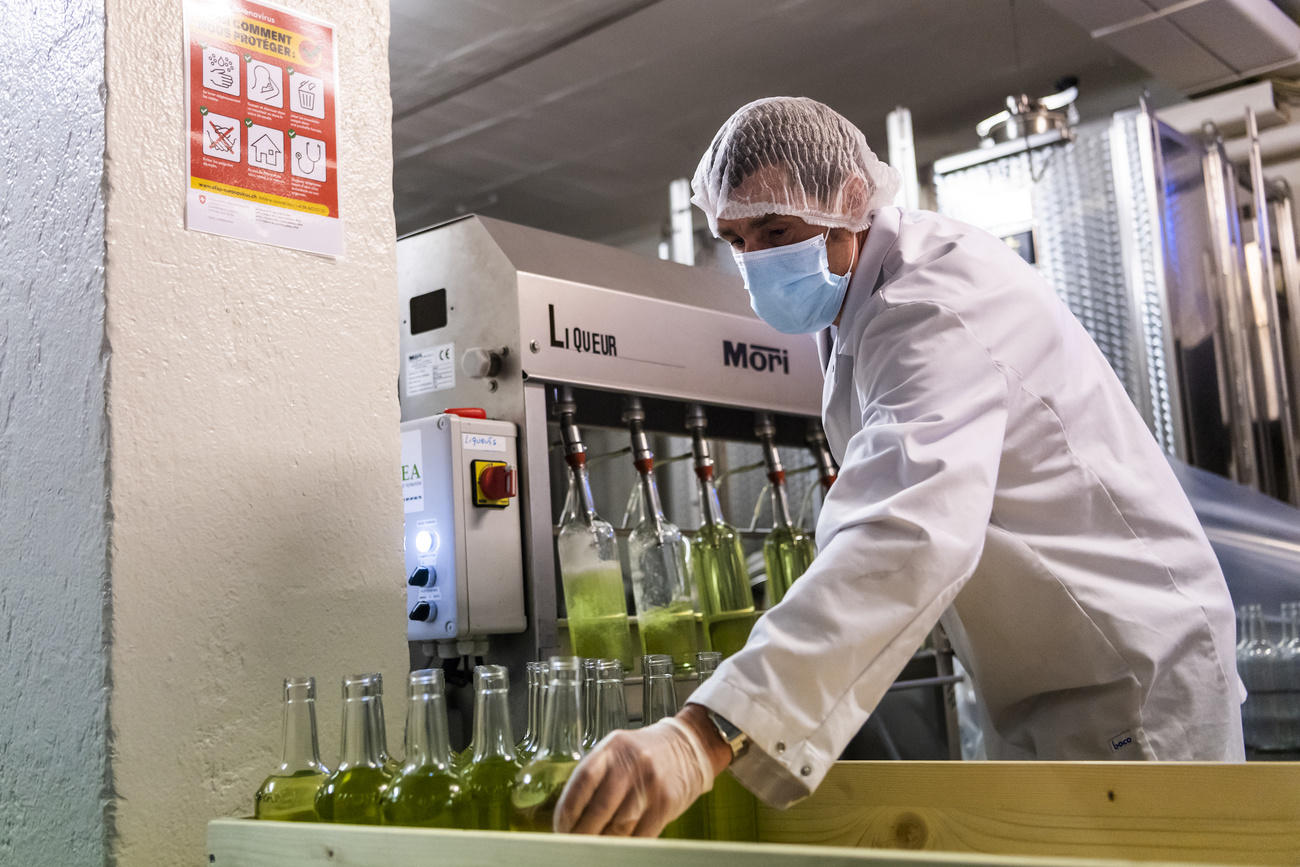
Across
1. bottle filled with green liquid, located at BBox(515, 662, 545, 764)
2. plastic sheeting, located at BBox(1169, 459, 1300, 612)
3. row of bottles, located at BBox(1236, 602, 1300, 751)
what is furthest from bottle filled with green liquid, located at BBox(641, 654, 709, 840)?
row of bottles, located at BBox(1236, 602, 1300, 751)

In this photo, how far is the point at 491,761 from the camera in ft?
3.59

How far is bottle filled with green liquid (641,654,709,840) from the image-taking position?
118 centimetres

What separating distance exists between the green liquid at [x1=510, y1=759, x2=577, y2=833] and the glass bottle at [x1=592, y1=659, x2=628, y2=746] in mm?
90

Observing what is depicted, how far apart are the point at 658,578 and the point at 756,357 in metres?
0.52

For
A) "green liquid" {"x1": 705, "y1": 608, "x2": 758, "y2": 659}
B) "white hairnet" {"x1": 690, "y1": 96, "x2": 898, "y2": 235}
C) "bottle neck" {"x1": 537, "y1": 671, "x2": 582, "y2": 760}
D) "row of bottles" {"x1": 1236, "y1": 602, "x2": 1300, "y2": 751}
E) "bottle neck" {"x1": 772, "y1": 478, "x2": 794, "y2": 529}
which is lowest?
"row of bottles" {"x1": 1236, "y1": 602, "x2": 1300, "y2": 751}

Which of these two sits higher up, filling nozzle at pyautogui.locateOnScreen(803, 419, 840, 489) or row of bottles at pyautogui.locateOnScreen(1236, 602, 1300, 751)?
filling nozzle at pyautogui.locateOnScreen(803, 419, 840, 489)

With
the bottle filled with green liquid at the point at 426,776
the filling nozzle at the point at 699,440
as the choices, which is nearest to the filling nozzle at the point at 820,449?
the filling nozzle at the point at 699,440

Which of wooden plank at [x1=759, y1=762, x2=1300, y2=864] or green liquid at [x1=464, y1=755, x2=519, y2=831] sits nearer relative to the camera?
wooden plank at [x1=759, y1=762, x2=1300, y2=864]

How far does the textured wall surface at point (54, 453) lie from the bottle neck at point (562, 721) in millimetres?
495

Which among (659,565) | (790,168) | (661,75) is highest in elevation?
(661,75)

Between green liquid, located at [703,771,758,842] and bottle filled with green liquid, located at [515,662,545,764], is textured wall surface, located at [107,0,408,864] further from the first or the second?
green liquid, located at [703,771,758,842]

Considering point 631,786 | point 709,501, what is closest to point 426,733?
point 631,786

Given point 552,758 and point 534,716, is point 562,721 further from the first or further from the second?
point 534,716

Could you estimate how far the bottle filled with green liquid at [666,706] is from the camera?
3.86 feet
